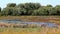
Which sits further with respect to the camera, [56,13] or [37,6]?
[37,6]

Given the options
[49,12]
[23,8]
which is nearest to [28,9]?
[23,8]

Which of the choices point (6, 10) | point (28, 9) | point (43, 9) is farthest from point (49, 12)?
point (6, 10)

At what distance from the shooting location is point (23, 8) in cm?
6450

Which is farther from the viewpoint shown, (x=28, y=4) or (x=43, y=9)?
(x=28, y=4)

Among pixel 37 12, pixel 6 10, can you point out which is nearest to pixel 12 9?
pixel 6 10

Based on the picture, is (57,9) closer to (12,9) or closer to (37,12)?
(37,12)

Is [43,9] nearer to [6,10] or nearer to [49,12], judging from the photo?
[49,12]

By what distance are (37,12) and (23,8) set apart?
15.4ft

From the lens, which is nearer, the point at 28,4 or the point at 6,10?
the point at 6,10

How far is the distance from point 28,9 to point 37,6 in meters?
4.36

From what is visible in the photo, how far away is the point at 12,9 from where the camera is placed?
61500 millimetres

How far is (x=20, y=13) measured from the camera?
205 ft

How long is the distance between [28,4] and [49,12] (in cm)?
819

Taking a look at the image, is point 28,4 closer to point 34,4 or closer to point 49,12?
point 34,4
